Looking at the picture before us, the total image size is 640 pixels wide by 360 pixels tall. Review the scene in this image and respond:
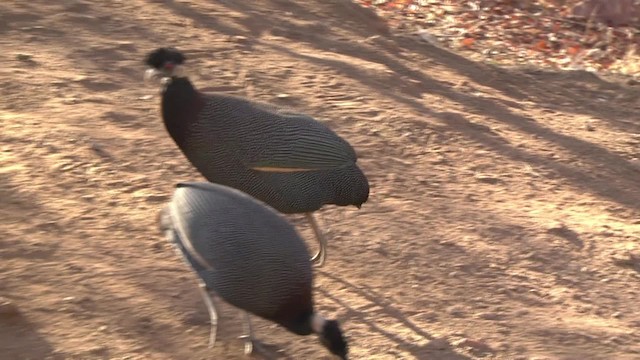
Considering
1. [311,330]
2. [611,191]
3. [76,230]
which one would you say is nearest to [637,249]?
[611,191]

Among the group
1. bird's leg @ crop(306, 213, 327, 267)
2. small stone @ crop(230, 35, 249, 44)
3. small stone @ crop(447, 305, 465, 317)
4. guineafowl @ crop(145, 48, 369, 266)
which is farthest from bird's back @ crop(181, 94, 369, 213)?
small stone @ crop(230, 35, 249, 44)

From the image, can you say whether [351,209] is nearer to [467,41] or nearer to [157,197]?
[157,197]

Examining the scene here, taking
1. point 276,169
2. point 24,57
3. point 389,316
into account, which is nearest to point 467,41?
point 24,57

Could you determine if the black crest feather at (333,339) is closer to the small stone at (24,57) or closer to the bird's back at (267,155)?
the bird's back at (267,155)

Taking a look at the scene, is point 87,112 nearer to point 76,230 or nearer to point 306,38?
point 76,230

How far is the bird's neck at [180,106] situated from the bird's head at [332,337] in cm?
124

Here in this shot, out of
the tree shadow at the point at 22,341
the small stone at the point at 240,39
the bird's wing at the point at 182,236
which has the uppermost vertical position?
the bird's wing at the point at 182,236

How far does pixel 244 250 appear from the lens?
143 inches

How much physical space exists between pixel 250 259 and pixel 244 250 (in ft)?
0.13

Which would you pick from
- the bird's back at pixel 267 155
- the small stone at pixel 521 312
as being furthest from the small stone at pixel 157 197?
the small stone at pixel 521 312

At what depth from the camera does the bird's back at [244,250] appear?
3.62m

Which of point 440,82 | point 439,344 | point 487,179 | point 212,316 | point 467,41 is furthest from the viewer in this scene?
point 467,41

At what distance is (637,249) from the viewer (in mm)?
5293

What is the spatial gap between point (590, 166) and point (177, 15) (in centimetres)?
324
